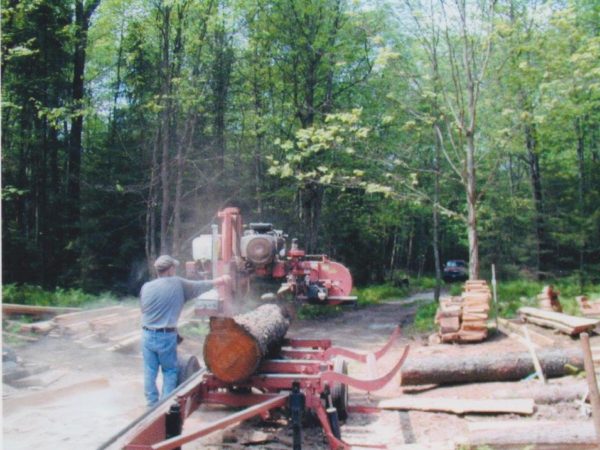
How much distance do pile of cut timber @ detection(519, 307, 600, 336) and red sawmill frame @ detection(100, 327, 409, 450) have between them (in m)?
4.69

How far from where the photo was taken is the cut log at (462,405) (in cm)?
705

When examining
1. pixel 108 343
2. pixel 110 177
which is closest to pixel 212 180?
pixel 110 177

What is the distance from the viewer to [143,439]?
457 cm

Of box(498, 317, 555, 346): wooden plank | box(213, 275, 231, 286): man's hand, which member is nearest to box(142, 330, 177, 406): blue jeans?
box(213, 275, 231, 286): man's hand

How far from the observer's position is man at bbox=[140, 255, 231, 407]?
6441mm

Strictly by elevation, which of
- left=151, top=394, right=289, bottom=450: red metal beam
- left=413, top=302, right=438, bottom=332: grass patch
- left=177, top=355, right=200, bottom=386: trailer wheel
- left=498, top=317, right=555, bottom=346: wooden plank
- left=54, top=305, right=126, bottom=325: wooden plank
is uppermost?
left=54, top=305, right=126, bottom=325: wooden plank

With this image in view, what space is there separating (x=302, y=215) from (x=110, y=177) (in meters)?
7.03

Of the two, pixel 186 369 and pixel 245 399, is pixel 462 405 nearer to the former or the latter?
pixel 245 399

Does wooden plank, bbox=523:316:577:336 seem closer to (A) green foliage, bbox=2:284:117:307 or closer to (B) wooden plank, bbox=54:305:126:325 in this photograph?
(B) wooden plank, bbox=54:305:126:325

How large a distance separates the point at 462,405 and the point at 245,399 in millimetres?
2988

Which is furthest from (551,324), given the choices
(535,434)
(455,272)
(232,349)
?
(455,272)

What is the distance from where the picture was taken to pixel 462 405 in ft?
24.0

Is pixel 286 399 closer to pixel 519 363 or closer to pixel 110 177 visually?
pixel 519 363

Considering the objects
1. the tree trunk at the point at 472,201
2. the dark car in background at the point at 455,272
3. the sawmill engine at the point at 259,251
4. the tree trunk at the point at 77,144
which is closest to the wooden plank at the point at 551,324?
the tree trunk at the point at 472,201
